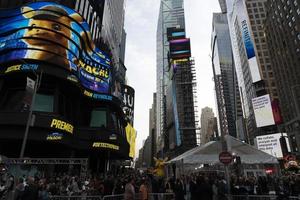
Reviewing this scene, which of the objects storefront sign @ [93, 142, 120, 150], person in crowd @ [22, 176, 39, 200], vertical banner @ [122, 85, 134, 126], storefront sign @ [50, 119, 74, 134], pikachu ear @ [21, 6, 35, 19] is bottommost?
person in crowd @ [22, 176, 39, 200]

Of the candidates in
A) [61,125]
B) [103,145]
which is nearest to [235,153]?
[61,125]

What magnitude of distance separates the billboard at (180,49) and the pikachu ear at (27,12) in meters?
108

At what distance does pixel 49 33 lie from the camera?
3450 centimetres

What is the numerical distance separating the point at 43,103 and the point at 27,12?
1447 cm

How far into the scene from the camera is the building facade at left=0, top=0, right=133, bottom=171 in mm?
29375

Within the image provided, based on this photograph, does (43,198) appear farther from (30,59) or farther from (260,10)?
(260,10)

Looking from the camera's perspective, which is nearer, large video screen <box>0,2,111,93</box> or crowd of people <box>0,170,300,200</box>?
crowd of people <box>0,170,300,200</box>

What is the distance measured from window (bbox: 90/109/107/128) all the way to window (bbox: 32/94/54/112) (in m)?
9.00

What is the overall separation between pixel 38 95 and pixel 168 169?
63.4 feet

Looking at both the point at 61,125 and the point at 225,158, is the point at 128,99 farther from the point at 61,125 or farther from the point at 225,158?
the point at 225,158

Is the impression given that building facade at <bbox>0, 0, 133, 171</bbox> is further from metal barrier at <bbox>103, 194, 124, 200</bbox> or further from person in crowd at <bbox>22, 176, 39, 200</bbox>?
person in crowd at <bbox>22, 176, 39, 200</bbox>

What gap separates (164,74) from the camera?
7367 inches

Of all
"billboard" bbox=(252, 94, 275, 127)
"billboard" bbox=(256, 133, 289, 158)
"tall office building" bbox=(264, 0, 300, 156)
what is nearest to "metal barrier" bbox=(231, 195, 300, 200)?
"tall office building" bbox=(264, 0, 300, 156)

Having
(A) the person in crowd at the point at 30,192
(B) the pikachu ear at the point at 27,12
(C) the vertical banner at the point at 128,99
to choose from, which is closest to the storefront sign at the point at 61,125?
(B) the pikachu ear at the point at 27,12
